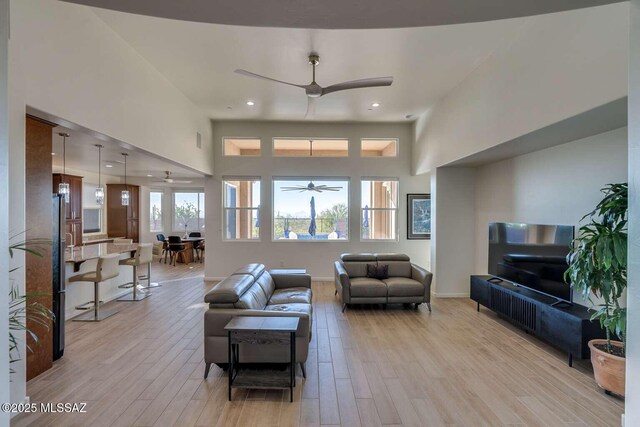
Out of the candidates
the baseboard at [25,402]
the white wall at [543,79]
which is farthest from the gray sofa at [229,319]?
the white wall at [543,79]

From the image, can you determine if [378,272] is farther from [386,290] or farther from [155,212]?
[155,212]

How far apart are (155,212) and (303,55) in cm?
876

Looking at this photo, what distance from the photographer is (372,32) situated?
326 centimetres

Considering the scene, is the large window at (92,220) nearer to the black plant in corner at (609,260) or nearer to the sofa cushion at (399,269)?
the sofa cushion at (399,269)

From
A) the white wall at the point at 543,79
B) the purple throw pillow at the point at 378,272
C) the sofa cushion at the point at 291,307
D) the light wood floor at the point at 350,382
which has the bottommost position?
the light wood floor at the point at 350,382

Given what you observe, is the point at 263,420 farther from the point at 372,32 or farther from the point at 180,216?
the point at 180,216

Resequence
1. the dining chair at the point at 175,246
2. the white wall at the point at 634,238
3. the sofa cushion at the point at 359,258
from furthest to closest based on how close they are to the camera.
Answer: the dining chair at the point at 175,246
the sofa cushion at the point at 359,258
the white wall at the point at 634,238

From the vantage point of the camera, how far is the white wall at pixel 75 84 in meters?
2.34

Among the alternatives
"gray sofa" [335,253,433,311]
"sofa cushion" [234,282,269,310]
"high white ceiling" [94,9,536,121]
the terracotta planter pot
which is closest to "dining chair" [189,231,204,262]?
"high white ceiling" [94,9,536,121]

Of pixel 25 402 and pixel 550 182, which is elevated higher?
pixel 550 182

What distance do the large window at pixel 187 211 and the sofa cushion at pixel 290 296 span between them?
7.32m

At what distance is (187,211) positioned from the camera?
1049 cm

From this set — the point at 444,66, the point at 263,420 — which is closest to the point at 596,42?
the point at 444,66

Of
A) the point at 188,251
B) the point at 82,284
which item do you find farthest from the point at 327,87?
the point at 188,251
